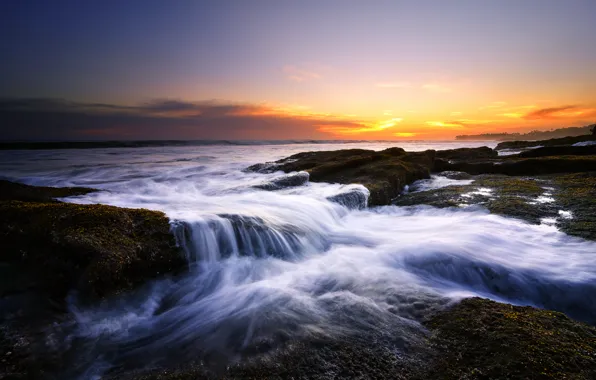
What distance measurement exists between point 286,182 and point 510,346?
783 centimetres

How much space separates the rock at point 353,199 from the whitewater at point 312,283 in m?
1.28

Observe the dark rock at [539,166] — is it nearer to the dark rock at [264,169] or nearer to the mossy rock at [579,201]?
the mossy rock at [579,201]

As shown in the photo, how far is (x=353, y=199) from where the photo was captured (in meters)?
7.53

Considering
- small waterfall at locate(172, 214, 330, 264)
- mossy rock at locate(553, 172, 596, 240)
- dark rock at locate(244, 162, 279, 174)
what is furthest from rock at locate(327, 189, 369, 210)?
dark rock at locate(244, 162, 279, 174)

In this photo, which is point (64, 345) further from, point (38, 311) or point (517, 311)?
point (517, 311)

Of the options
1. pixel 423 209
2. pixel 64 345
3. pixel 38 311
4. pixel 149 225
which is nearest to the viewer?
pixel 64 345

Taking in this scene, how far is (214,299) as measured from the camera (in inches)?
132

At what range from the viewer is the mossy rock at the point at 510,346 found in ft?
5.97

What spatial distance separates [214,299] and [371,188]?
5.73 meters

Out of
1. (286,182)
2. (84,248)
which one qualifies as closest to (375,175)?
(286,182)

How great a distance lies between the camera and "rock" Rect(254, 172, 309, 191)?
9086 millimetres

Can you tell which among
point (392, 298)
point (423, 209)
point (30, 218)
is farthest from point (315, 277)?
point (423, 209)

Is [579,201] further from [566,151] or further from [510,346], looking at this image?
[566,151]

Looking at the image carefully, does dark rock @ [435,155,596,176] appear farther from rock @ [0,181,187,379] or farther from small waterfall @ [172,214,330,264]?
rock @ [0,181,187,379]
